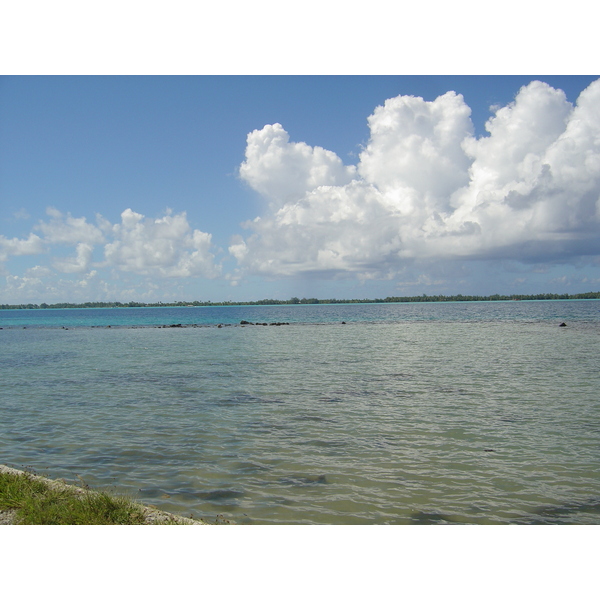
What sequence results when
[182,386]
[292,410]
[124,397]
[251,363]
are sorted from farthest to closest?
[251,363]
[182,386]
[124,397]
[292,410]

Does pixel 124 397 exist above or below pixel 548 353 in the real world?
below

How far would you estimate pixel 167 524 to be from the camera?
315 inches

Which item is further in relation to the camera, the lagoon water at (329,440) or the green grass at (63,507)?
the lagoon water at (329,440)

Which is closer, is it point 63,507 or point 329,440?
point 63,507

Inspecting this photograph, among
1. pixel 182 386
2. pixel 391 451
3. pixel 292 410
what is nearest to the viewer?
pixel 391 451

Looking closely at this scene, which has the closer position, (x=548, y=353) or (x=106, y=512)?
(x=106, y=512)

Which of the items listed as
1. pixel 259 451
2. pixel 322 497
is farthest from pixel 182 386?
pixel 322 497

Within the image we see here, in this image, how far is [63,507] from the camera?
8352mm

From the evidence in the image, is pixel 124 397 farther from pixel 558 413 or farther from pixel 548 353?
pixel 548 353

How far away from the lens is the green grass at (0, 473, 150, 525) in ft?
26.5

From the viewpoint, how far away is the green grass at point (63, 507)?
26.5 feet

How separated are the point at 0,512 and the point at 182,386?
17.0 metres

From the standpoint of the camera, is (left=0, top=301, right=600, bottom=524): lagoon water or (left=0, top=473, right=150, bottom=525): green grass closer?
(left=0, top=473, right=150, bottom=525): green grass

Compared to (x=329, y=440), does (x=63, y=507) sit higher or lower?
higher
